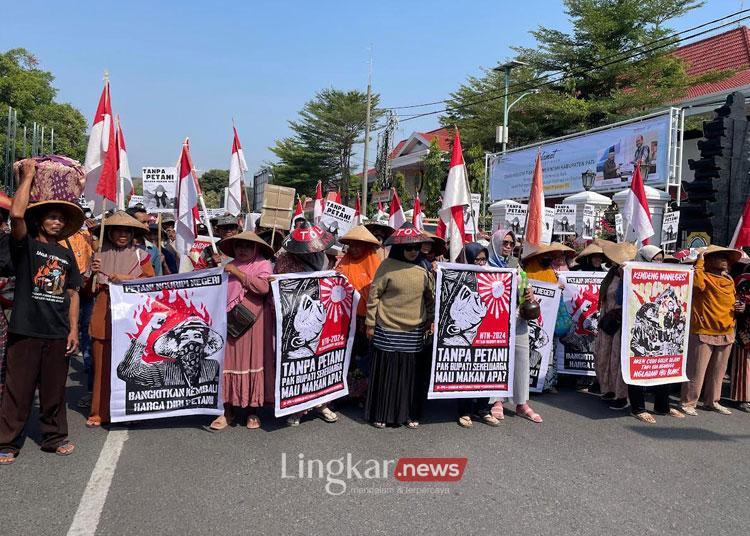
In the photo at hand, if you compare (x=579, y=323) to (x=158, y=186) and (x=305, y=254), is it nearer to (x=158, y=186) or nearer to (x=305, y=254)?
(x=305, y=254)

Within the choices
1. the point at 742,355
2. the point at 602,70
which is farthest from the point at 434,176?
the point at 742,355

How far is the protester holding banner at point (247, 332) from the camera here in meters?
4.86

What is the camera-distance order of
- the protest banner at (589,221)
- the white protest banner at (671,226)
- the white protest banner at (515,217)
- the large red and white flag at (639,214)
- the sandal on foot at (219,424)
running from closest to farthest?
the sandal on foot at (219,424) < the large red and white flag at (639,214) < the white protest banner at (671,226) < the white protest banner at (515,217) < the protest banner at (589,221)

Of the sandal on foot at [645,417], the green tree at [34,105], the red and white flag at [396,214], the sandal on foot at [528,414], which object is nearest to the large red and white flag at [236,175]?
the red and white flag at [396,214]

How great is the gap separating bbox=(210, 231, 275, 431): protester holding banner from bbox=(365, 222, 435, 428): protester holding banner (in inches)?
34.5

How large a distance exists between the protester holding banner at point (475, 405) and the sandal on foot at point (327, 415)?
1.08 metres

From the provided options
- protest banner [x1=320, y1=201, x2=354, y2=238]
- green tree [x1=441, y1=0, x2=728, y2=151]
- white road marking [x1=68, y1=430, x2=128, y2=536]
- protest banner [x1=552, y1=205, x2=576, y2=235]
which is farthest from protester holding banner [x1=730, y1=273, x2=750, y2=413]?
green tree [x1=441, y1=0, x2=728, y2=151]

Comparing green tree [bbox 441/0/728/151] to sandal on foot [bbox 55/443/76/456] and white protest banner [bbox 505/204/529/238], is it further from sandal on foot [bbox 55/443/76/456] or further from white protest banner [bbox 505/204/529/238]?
sandal on foot [bbox 55/443/76/456]

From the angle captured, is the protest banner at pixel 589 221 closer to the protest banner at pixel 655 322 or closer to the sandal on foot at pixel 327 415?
the protest banner at pixel 655 322

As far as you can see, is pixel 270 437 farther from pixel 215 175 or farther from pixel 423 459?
pixel 215 175

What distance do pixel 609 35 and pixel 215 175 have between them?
4556cm

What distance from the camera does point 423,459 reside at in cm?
440

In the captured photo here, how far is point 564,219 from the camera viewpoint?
1335cm

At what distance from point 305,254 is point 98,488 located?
2408 mm
